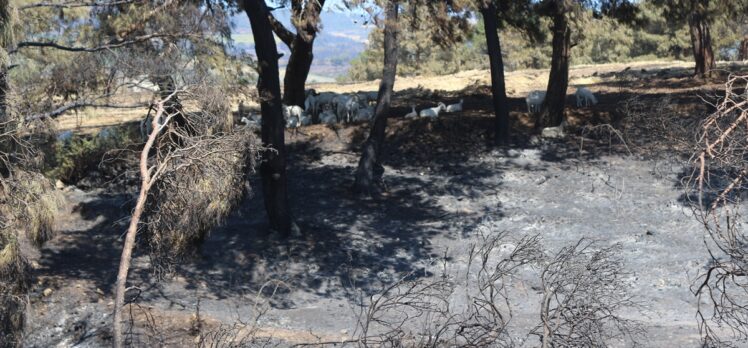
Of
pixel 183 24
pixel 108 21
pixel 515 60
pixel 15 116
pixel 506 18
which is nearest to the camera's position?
pixel 15 116

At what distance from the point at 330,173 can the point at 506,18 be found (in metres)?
5.33

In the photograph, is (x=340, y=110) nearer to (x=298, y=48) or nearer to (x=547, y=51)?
(x=298, y=48)

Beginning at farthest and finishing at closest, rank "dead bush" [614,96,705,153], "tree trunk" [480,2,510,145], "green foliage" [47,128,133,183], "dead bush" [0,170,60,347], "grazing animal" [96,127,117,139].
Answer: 1. "grazing animal" [96,127,117,139]
2. "tree trunk" [480,2,510,145]
3. "green foliage" [47,128,133,183]
4. "dead bush" [0,170,60,347]
5. "dead bush" [614,96,705,153]

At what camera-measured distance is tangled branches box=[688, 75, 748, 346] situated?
6.31 meters

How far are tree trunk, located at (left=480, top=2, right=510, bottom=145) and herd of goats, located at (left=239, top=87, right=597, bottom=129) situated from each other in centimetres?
173

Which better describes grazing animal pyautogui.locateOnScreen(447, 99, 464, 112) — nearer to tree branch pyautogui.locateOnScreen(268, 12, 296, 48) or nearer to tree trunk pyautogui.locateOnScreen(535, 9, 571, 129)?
tree trunk pyautogui.locateOnScreen(535, 9, 571, 129)

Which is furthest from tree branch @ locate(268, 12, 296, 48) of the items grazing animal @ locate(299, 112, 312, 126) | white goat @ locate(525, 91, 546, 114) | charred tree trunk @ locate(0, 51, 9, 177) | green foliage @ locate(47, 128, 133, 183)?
charred tree trunk @ locate(0, 51, 9, 177)

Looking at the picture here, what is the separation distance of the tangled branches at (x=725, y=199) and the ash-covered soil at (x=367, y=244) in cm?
61

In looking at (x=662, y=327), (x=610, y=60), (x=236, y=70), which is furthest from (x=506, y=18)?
(x=610, y=60)

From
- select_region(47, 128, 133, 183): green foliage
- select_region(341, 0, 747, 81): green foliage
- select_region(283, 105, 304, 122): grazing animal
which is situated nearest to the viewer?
select_region(47, 128, 133, 183): green foliage

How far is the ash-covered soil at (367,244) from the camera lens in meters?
11.7

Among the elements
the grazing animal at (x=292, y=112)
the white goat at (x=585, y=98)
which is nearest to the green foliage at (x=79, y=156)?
the grazing animal at (x=292, y=112)

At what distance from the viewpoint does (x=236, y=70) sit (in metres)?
13.1

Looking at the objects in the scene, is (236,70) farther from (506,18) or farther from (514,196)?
(506,18)
